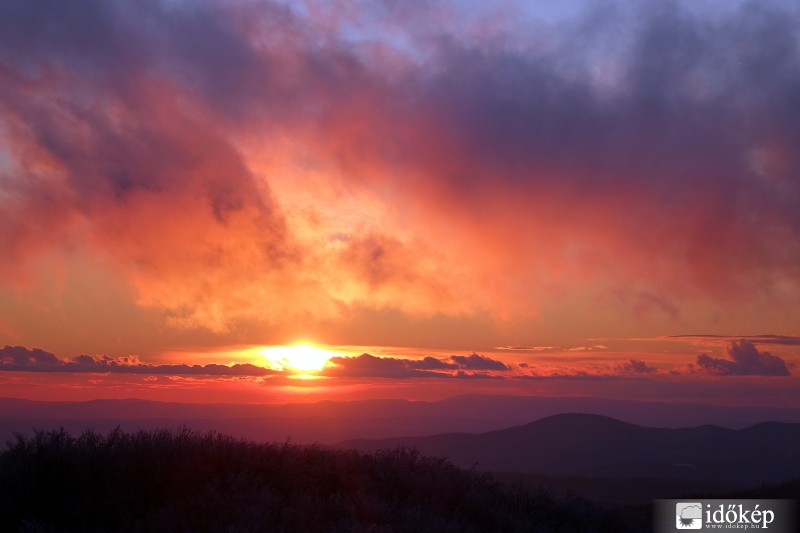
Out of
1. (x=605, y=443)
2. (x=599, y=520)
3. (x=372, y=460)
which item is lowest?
(x=605, y=443)

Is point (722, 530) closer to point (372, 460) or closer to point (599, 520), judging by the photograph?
point (599, 520)

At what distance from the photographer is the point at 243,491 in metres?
9.60

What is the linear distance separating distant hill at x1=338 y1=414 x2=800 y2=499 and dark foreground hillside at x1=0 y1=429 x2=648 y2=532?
4114cm

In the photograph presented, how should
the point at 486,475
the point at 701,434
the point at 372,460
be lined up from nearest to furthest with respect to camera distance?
the point at 372,460, the point at 486,475, the point at 701,434

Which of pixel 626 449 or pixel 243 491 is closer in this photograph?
pixel 243 491

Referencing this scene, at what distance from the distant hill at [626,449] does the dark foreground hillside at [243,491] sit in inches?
1620

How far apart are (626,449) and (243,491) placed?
78.9 meters

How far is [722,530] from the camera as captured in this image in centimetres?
1228

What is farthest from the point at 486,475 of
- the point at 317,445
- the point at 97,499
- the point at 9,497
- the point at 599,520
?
the point at 9,497

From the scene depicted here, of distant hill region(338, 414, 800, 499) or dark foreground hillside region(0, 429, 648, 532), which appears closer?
dark foreground hillside region(0, 429, 648, 532)

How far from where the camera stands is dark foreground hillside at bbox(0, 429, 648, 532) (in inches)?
345

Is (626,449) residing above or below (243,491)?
below

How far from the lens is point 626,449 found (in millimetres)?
81625

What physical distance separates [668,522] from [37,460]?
10337mm
